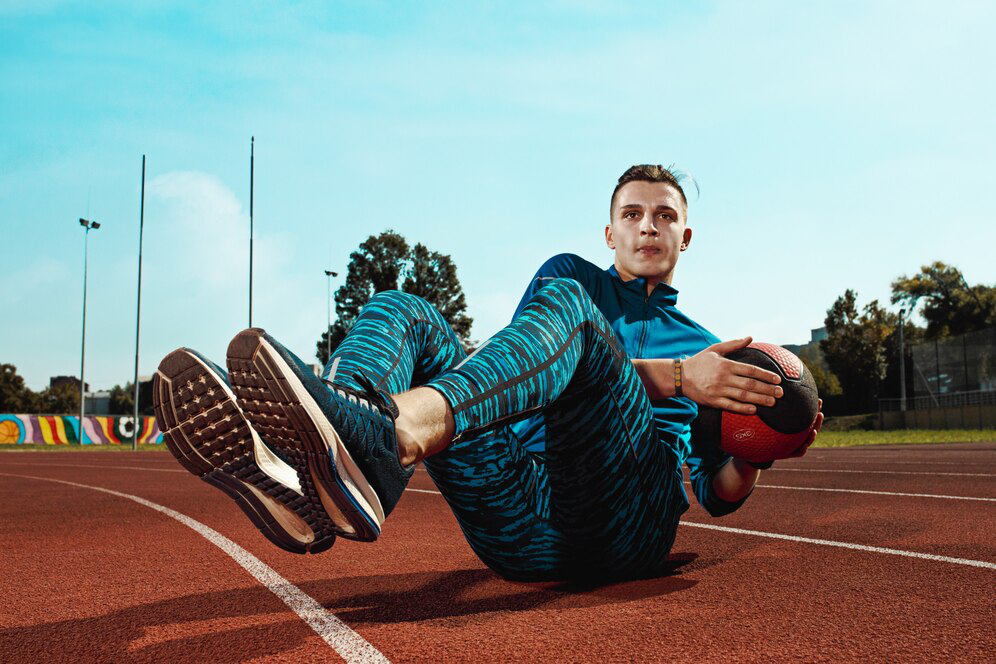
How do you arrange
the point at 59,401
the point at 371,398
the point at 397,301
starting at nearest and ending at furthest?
the point at 371,398
the point at 397,301
the point at 59,401

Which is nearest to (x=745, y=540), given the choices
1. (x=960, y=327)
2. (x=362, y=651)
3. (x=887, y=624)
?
(x=887, y=624)

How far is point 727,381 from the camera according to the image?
9.23ft

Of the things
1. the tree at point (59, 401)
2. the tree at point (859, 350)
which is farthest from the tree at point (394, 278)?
the tree at point (59, 401)

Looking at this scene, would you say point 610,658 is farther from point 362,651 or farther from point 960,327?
point 960,327

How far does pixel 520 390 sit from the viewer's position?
2.13m

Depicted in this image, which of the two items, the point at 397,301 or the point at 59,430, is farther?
the point at 59,430

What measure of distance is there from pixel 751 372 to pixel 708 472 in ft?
2.03

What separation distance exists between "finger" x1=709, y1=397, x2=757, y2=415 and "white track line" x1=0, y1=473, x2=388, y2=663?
4.65 ft

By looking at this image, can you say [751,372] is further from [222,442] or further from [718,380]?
[222,442]

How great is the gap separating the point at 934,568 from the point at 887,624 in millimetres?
1163

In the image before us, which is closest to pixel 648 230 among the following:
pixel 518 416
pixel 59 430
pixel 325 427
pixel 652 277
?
pixel 652 277

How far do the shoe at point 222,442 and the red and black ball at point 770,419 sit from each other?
1578 millimetres

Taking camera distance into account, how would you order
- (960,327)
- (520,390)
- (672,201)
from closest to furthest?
(520,390) → (672,201) → (960,327)

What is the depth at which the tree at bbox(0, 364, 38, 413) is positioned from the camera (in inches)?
2709
